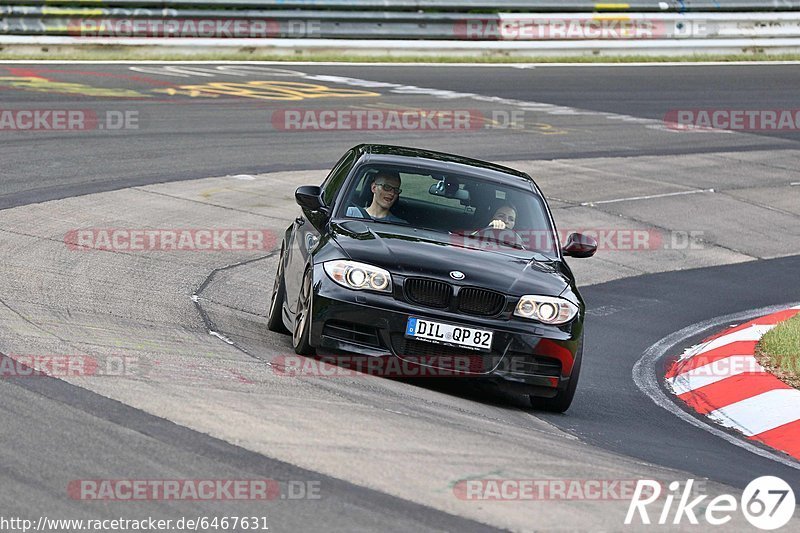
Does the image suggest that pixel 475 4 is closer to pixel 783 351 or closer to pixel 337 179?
pixel 783 351

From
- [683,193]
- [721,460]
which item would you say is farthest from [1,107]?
[721,460]

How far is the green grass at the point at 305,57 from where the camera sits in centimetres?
2459

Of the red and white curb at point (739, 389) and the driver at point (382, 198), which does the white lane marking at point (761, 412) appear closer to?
the red and white curb at point (739, 389)

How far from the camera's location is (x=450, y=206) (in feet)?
30.1

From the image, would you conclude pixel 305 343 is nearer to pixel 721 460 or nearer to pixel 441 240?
pixel 441 240

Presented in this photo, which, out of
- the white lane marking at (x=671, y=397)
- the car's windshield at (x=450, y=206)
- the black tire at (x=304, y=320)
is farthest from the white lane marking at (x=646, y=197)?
the black tire at (x=304, y=320)

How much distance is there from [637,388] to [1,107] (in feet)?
40.1

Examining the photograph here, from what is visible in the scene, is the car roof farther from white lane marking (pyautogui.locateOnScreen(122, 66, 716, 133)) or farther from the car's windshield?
white lane marking (pyautogui.locateOnScreen(122, 66, 716, 133))

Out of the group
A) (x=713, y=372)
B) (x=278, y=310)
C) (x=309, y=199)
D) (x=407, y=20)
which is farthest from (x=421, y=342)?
(x=407, y=20)

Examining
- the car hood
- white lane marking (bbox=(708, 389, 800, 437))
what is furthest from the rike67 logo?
white lane marking (bbox=(708, 389, 800, 437))

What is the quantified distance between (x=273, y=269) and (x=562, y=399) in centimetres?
493

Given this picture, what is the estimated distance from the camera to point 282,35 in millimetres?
26828

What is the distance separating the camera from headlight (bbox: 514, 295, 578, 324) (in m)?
8.03

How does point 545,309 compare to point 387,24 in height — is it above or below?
below
